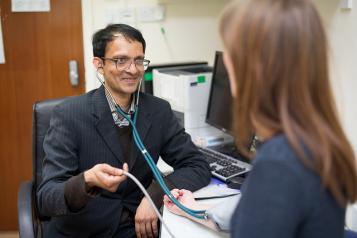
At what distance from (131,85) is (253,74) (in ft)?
3.01

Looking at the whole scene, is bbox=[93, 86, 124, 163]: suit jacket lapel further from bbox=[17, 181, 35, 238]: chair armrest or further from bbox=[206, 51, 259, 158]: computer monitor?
bbox=[206, 51, 259, 158]: computer monitor

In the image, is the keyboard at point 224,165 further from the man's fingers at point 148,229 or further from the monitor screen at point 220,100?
the man's fingers at point 148,229

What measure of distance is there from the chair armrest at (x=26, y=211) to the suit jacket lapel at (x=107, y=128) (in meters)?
0.38

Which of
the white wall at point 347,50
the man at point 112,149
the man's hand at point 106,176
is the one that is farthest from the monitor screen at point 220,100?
the man's hand at point 106,176

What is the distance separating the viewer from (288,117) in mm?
708

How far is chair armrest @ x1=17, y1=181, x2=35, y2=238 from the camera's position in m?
1.44

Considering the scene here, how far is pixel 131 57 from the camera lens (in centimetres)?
157

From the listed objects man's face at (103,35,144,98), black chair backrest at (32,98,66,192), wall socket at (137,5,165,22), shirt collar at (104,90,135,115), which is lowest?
black chair backrest at (32,98,66,192)

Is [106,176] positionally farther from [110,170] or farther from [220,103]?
[220,103]

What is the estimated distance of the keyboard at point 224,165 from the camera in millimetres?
1629

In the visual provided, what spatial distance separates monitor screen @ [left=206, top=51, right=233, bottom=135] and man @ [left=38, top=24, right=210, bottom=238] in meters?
0.35

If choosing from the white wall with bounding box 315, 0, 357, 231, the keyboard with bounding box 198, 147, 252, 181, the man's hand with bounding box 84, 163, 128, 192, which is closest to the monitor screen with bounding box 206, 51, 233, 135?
the keyboard with bounding box 198, 147, 252, 181

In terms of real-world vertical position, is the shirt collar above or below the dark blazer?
above

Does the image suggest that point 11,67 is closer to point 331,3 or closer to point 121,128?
point 121,128
